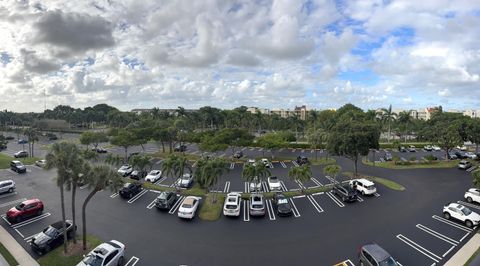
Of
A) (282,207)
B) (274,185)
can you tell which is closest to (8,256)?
(282,207)

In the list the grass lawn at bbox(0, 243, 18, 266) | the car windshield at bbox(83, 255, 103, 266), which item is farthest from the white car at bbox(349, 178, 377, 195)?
the grass lawn at bbox(0, 243, 18, 266)

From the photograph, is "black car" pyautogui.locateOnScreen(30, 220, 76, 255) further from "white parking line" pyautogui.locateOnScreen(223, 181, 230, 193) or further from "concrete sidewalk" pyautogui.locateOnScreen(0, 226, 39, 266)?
"white parking line" pyautogui.locateOnScreen(223, 181, 230, 193)

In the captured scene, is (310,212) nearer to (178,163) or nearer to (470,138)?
(178,163)

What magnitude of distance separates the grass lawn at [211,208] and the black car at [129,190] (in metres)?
9.02

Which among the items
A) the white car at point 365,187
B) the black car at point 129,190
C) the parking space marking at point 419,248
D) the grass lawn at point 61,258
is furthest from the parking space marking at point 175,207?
the white car at point 365,187

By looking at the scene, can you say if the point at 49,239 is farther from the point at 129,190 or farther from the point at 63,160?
the point at 129,190

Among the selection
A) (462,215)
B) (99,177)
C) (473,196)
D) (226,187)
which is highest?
(99,177)

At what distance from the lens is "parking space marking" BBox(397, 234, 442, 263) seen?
18.4 metres

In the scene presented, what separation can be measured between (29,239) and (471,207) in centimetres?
4214

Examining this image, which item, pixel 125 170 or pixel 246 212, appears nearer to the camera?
pixel 246 212

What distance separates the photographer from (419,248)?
64.5 ft

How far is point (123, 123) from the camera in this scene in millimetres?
106875

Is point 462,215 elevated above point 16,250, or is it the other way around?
point 462,215

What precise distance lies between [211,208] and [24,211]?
58.0 ft
